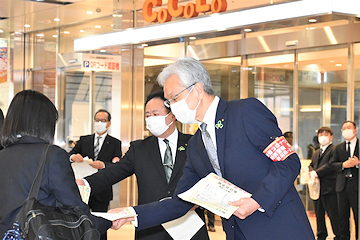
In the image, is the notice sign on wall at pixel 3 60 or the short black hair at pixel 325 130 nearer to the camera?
the short black hair at pixel 325 130

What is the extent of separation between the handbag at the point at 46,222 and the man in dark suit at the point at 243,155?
0.73 m

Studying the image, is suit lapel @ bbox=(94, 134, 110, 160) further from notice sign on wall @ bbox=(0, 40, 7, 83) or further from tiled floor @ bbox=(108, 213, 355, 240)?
notice sign on wall @ bbox=(0, 40, 7, 83)

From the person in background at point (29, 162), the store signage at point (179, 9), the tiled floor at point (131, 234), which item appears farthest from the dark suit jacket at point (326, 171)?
the person in background at point (29, 162)

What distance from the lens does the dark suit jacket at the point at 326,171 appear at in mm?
7730

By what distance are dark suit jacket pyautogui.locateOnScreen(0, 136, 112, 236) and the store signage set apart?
5.49 m

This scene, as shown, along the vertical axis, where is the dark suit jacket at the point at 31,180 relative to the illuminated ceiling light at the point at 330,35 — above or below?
below

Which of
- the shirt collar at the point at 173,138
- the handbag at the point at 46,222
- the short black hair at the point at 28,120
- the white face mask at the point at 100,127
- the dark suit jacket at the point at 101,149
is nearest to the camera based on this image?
the handbag at the point at 46,222

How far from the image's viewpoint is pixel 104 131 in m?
7.46

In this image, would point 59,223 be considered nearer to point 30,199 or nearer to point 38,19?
point 30,199

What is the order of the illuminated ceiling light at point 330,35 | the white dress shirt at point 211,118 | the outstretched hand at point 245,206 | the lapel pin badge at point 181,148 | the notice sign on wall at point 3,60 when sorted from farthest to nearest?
the notice sign on wall at point 3,60 → the illuminated ceiling light at point 330,35 → the lapel pin badge at point 181,148 → the white dress shirt at point 211,118 → the outstretched hand at point 245,206

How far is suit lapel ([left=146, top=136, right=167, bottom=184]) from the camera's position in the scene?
11.4 ft

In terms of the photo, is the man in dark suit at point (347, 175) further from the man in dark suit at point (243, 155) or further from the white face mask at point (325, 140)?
the man in dark suit at point (243, 155)

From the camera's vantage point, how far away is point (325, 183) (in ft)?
25.8

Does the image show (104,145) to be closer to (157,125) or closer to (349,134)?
(157,125)
